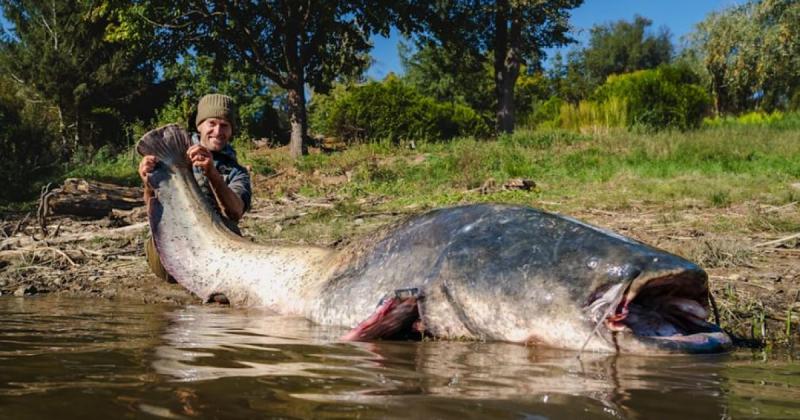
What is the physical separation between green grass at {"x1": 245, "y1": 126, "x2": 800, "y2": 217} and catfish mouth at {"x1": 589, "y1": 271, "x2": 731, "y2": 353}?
16.6 ft

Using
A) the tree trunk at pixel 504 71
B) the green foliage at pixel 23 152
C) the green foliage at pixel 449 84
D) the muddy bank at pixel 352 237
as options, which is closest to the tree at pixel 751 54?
the green foliage at pixel 449 84

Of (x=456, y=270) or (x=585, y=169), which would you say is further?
(x=585, y=169)

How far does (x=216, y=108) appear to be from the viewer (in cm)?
500

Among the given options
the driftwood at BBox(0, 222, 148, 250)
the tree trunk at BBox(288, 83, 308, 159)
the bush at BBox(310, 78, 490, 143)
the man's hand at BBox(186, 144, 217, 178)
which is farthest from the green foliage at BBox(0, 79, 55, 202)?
the man's hand at BBox(186, 144, 217, 178)

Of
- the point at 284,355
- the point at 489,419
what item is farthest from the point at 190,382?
the point at 489,419

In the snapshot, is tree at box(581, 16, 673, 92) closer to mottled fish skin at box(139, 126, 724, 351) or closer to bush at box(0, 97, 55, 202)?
bush at box(0, 97, 55, 202)

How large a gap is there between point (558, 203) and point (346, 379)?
6501 millimetres

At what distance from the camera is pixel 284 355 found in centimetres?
271

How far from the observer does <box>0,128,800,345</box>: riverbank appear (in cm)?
491

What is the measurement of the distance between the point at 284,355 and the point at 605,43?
54379 millimetres

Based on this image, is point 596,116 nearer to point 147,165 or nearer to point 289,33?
point 289,33

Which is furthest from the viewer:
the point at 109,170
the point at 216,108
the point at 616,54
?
the point at 616,54

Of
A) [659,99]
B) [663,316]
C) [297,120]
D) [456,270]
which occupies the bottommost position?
[663,316]

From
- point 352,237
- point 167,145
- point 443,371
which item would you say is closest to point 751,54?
point 352,237
